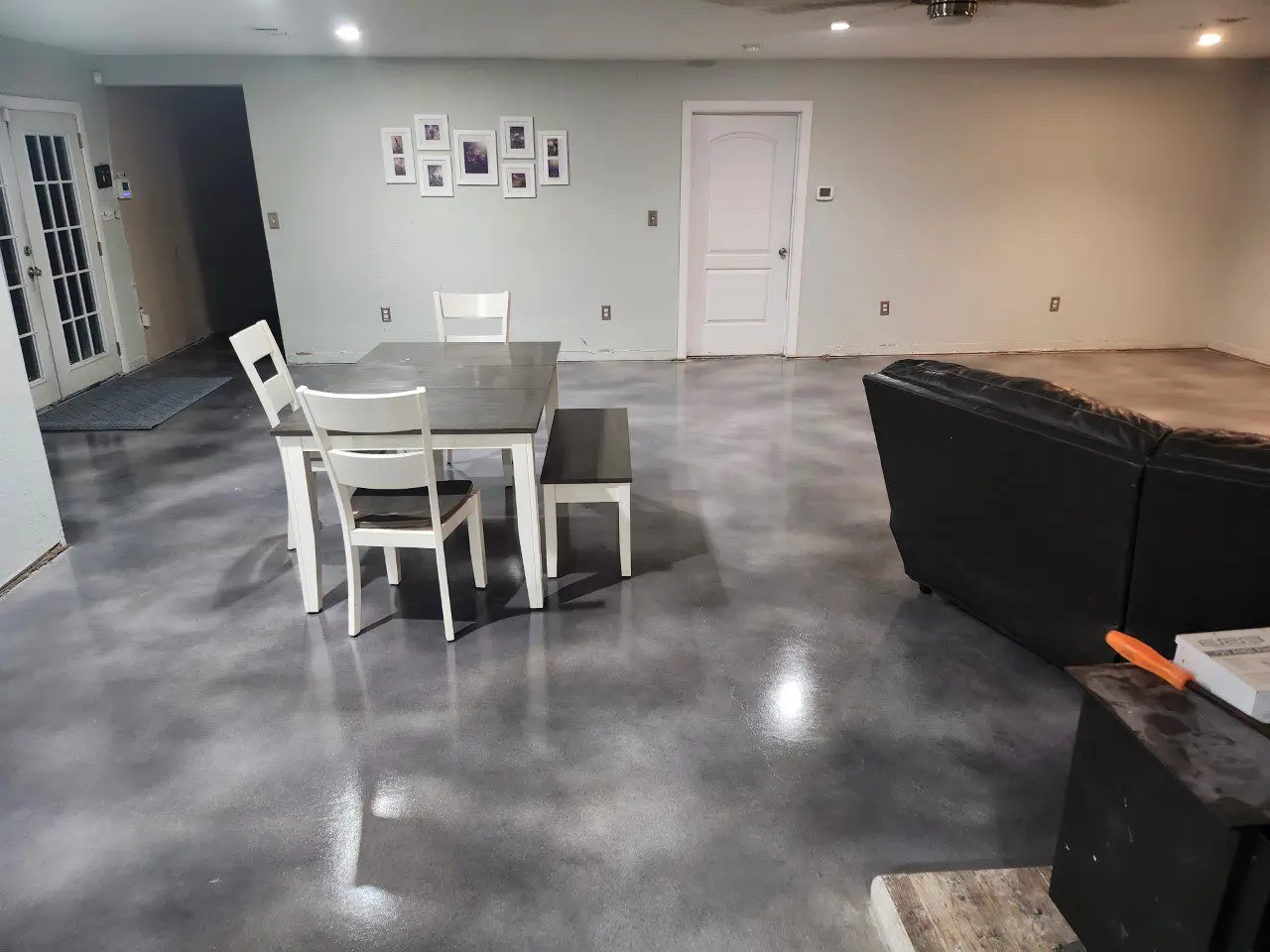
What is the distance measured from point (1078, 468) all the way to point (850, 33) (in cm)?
382

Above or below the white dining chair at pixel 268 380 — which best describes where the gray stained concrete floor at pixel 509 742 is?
below

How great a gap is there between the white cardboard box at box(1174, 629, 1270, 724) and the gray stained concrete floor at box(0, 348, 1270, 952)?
0.74m

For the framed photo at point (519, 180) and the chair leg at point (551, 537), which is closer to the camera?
the chair leg at point (551, 537)

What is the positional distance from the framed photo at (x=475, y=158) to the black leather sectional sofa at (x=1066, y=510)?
4405mm

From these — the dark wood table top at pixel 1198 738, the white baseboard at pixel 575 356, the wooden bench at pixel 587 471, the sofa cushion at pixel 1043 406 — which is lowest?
the white baseboard at pixel 575 356

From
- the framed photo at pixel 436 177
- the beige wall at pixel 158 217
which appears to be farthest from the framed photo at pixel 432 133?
the beige wall at pixel 158 217

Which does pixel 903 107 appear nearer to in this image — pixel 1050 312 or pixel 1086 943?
pixel 1050 312

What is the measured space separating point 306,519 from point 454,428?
62 cm

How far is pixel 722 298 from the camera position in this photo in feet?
22.2

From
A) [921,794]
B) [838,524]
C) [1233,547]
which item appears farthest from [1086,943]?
[838,524]

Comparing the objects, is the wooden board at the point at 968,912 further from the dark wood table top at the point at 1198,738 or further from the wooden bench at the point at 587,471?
the wooden bench at the point at 587,471

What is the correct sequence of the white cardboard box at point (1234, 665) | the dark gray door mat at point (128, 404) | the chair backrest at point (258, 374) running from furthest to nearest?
the dark gray door mat at point (128, 404) → the chair backrest at point (258, 374) → the white cardboard box at point (1234, 665)

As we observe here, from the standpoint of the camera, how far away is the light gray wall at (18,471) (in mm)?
3133

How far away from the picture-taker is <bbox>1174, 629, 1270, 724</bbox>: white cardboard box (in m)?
1.31
